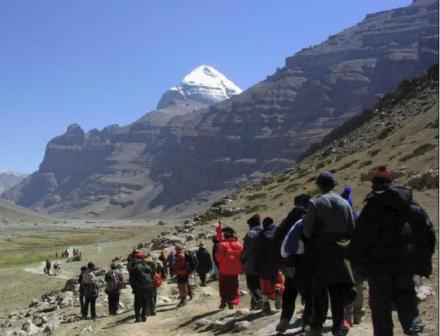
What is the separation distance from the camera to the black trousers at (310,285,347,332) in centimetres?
832

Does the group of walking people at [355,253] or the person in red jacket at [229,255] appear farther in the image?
the person in red jacket at [229,255]

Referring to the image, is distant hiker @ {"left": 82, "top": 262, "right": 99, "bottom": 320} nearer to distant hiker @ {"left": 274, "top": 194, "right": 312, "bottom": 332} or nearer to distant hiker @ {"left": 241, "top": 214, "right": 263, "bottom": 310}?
distant hiker @ {"left": 241, "top": 214, "right": 263, "bottom": 310}

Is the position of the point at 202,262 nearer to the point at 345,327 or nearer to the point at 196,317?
the point at 196,317

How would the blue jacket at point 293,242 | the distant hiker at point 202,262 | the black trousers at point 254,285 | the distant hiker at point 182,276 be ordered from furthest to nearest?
the distant hiker at point 202,262 < the distant hiker at point 182,276 < the black trousers at point 254,285 < the blue jacket at point 293,242

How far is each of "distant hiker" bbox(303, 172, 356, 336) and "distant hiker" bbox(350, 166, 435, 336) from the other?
0.81 meters

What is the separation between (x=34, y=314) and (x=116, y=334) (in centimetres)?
1063

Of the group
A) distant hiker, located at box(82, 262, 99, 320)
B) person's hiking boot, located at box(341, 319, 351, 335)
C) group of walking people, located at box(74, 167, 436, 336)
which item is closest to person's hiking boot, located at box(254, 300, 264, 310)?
group of walking people, located at box(74, 167, 436, 336)

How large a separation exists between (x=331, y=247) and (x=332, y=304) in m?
0.90

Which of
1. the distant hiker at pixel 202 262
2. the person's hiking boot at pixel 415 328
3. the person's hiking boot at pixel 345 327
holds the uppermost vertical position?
the person's hiking boot at pixel 415 328

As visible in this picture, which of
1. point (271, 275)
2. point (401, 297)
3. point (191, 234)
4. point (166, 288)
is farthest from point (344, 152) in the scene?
point (401, 297)

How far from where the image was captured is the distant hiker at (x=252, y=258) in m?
12.6

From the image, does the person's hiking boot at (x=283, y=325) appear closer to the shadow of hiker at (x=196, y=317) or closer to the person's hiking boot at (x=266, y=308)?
the person's hiking boot at (x=266, y=308)

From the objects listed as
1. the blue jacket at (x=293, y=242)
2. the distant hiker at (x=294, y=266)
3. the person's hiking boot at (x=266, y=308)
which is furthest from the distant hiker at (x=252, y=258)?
the blue jacket at (x=293, y=242)

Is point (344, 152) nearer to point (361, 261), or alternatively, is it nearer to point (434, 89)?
point (434, 89)
